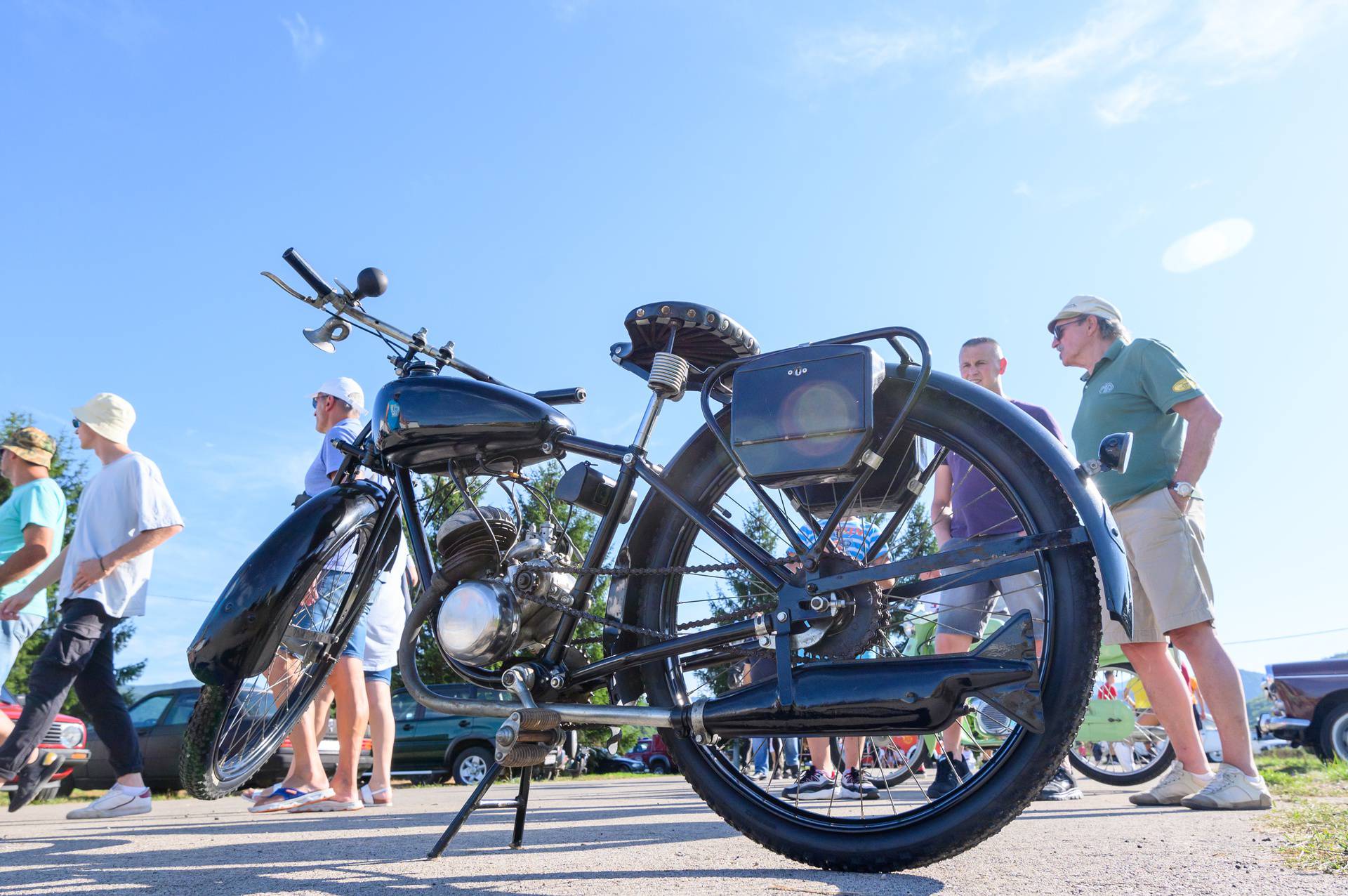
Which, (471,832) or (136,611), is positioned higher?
(136,611)

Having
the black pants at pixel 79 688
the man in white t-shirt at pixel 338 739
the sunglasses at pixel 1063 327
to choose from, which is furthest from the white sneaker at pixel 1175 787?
the black pants at pixel 79 688

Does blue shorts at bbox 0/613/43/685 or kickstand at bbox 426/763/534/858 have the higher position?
blue shorts at bbox 0/613/43/685

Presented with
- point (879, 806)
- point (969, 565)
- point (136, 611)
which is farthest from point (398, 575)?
point (969, 565)

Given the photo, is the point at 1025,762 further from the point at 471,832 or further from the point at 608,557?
the point at 471,832

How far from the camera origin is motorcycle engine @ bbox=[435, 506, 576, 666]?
245cm

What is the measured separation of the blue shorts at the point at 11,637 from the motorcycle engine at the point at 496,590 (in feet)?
10.8

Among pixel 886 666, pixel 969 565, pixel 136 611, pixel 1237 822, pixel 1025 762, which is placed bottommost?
pixel 1237 822

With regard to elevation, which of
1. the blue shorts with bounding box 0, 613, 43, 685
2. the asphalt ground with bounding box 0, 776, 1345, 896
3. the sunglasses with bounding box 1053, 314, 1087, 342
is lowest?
the asphalt ground with bounding box 0, 776, 1345, 896

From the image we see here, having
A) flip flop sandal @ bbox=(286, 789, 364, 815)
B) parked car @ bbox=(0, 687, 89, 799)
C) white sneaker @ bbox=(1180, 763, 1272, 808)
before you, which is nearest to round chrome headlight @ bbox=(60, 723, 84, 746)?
parked car @ bbox=(0, 687, 89, 799)

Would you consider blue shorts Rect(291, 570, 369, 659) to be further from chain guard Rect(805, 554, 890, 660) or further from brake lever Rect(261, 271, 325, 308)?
chain guard Rect(805, 554, 890, 660)

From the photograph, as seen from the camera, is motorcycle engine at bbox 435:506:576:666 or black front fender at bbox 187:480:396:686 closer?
motorcycle engine at bbox 435:506:576:666

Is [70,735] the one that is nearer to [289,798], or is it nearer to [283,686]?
[289,798]

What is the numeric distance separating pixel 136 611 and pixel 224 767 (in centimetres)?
201

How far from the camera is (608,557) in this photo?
2625 mm
